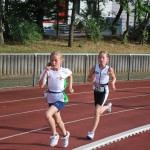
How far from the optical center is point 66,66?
22.5 metres

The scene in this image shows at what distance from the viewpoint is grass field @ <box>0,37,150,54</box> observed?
27.6 metres

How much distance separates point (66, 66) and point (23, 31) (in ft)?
23.8

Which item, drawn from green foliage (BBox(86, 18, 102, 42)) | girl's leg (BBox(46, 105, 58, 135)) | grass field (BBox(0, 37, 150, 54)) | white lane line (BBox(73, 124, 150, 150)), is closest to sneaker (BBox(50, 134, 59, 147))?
girl's leg (BBox(46, 105, 58, 135))

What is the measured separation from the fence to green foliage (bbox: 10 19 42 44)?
21.4ft

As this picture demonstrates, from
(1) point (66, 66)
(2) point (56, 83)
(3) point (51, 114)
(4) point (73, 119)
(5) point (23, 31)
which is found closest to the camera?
(3) point (51, 114)

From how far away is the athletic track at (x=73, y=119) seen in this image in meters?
9.17

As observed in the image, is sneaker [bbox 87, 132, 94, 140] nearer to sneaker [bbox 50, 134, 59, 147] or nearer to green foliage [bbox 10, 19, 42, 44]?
sneaker [bbox 50, 134, 59, 147]

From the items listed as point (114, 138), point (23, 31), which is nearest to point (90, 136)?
point (114, 138)

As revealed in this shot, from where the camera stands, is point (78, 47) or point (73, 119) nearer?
point (73, 119)

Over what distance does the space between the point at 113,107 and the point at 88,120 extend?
2.61 meters

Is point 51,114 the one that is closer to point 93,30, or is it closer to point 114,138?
point 114,138

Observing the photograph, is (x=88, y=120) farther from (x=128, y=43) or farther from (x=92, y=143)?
(x=128, y=43)

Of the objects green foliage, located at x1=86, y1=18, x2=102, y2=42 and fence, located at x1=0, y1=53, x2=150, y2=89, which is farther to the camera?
green foliage, located at x1=86, y1=18, x2=102, y2=42

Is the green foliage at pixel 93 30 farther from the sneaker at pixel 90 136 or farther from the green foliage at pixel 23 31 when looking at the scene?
the sneaker at pixel 90 136
